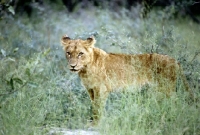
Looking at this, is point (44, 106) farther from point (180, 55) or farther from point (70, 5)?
point (70, 5)

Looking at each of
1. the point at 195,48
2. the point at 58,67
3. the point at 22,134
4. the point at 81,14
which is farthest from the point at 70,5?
the point at 22,134

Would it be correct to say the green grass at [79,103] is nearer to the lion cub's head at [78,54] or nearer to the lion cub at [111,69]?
the lion cub at [111,69]

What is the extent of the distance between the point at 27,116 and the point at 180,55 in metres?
2.67

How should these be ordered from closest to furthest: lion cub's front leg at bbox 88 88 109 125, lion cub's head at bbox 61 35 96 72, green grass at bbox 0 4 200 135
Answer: green grass at bbox 0 4 200 135
lion cub's front leg at bbox 88 88 109 125
lion cub's head at bbox 61 35 96 72

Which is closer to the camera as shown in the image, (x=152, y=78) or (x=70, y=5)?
(x=152, y=78)

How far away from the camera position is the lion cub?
7.40 meters

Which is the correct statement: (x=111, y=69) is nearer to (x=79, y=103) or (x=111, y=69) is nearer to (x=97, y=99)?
(x=97, y=99)

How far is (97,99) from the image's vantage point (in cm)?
743

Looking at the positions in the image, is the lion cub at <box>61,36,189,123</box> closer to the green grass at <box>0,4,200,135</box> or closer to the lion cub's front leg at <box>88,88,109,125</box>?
the lion cub's front leg at <box>88,88,109,125</box>

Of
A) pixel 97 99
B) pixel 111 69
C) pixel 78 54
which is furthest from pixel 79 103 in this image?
pixel 111 69

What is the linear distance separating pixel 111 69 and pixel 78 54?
0.62 m

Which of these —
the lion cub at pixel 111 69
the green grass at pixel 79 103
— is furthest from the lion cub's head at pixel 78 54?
the green grass at pixel 79 103

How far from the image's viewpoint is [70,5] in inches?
637

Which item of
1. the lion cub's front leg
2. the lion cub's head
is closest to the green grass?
the lion cub's front leg
